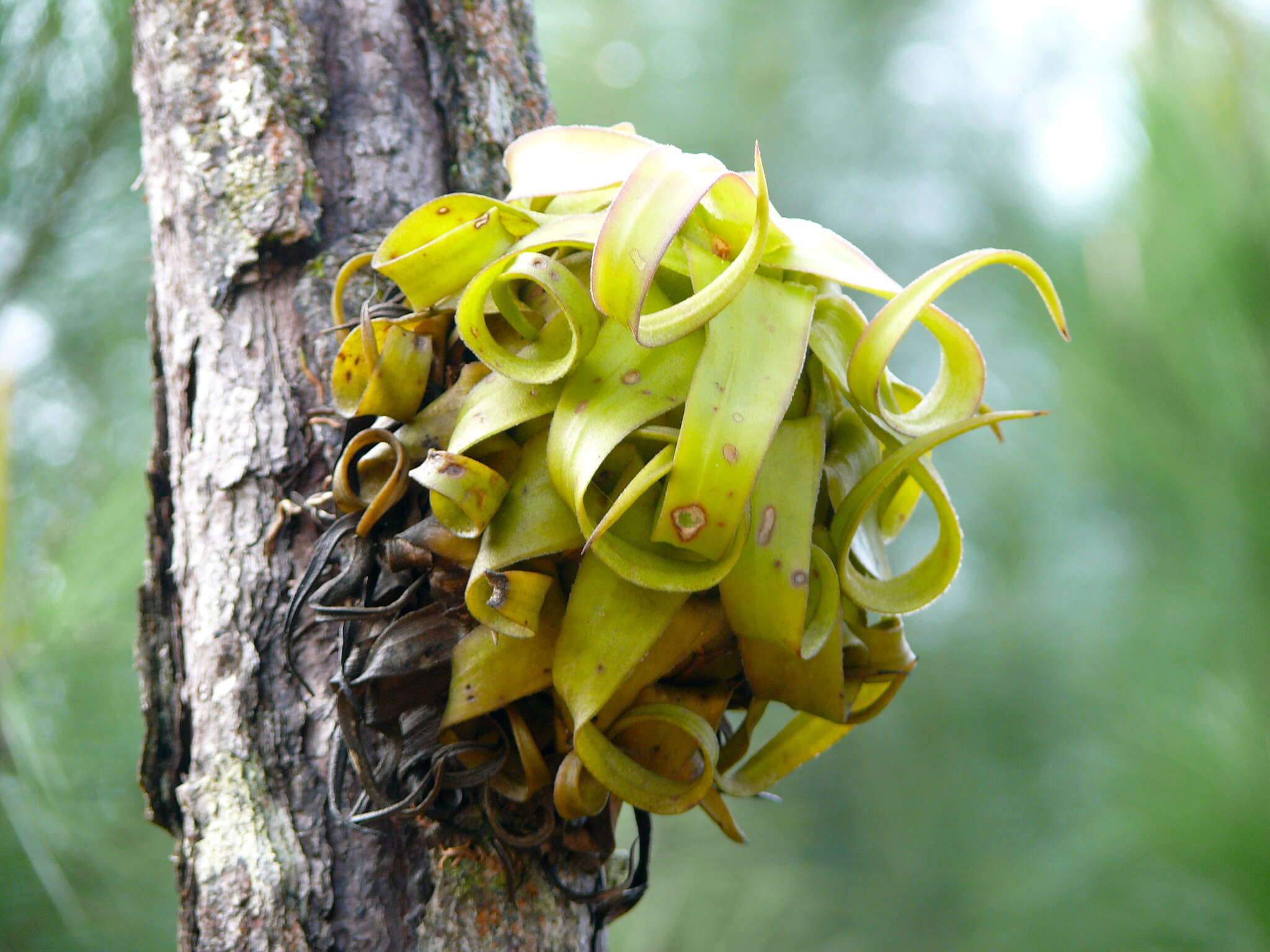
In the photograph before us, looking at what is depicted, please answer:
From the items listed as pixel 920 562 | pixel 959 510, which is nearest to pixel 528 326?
pixel 920 562

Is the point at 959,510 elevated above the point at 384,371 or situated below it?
below

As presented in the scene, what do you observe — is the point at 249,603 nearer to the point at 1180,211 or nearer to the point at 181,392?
the point at 181,392

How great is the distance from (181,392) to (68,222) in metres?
0.58

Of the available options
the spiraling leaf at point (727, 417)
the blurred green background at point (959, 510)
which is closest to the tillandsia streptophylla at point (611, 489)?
the spiraling leaf at point (727, 417)

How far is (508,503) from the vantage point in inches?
11.9

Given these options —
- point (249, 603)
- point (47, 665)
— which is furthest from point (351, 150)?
point (47, 665)

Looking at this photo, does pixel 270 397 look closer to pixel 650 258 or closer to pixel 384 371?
pixel 384 371

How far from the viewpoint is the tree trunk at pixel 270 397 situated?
0.35 meters

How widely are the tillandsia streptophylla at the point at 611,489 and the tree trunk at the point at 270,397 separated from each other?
0.04 meters

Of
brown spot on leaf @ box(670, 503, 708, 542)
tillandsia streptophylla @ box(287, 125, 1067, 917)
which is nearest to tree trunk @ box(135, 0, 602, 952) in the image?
tillandsia streptophylla @ box(287, 125, 1067, 917)

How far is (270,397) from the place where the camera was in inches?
15.5

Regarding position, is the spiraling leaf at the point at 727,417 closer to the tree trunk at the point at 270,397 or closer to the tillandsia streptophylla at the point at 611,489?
the tillandsia streptophylla at the point at 611,489

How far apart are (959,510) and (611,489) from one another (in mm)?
1424

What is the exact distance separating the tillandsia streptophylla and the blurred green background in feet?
1.01
